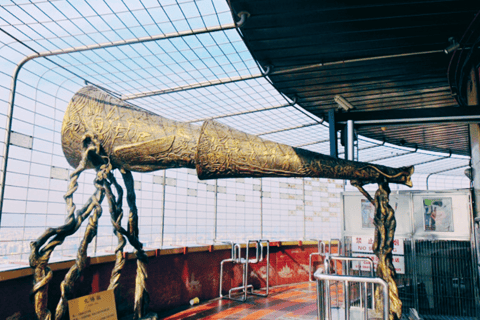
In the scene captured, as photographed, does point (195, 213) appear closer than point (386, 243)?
No

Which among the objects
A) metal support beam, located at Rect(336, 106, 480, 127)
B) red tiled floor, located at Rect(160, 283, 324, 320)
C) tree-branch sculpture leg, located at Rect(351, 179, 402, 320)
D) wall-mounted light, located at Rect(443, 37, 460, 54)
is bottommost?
red tiled floor, located at Rect(160, 283, 324, 320)

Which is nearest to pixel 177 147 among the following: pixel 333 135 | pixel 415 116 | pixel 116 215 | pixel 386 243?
pixel 116 215

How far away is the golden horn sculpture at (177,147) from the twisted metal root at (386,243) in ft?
0.54

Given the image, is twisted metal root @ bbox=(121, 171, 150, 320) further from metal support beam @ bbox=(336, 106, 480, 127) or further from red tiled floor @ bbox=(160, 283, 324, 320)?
metal support beam @ bbox=(336, 106, 480, 127)

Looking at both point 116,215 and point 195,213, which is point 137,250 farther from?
point 195,213

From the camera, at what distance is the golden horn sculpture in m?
2.38

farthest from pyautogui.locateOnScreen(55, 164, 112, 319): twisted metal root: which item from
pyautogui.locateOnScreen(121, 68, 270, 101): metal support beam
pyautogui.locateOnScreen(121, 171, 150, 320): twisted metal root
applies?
pyautogui.locateOnScreen(121, 68, 270, 101): metal support beam

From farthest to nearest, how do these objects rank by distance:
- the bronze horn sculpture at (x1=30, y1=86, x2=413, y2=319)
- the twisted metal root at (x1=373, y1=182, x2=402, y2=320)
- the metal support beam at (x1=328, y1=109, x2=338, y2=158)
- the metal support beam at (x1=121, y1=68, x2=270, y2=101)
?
the metal support beam at (x1=121, y1=68, x2=270, y2=101) < the metal support beam at (x1=328, y1=109, x2=338, y2=158) < the bronze horn sculpture at (x1=30, y1=86, x2=413, y2=319) < the twisted metal root at (x1=373, y1=182, x2=402, y2=320)

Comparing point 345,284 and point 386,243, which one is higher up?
point 386,243

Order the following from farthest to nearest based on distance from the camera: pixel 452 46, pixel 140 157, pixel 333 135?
pixel 452 46 → pixel 333 135 → pixel 140 157

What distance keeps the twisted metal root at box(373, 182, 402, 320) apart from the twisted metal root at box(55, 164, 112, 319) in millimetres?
1988

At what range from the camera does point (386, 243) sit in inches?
82.7

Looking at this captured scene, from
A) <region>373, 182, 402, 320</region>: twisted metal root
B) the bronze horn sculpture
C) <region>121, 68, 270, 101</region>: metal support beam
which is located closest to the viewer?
<region>373, 182, 402, 320</region>: twisted metal root

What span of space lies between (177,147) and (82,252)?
1067 mm
